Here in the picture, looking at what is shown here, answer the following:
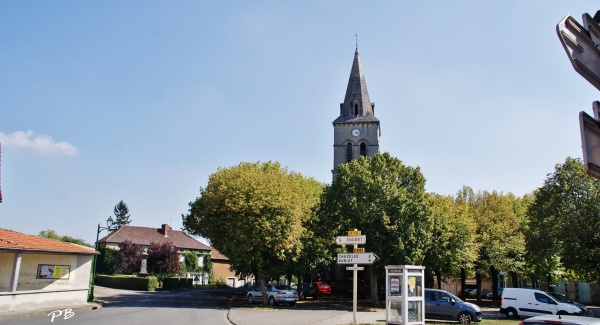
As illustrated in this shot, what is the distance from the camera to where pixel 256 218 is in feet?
96.2

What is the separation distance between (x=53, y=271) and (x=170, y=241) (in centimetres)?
4692

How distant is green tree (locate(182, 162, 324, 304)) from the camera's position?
29.2m

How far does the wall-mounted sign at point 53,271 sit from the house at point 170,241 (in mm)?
41245

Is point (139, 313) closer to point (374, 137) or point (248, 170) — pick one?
point (248, 170)

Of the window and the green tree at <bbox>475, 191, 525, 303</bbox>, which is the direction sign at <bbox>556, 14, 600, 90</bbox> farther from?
the green tree at <bbox>475, 191, 525, 303</bbox>

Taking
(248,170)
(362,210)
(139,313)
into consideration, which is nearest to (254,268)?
(248,170)

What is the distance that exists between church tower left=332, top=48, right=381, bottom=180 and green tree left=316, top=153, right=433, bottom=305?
2057cm

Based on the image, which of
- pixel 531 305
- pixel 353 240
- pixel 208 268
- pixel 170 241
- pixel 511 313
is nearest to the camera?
pixel 353 240

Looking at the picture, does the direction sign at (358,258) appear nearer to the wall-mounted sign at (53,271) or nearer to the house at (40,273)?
the house at (40,273)

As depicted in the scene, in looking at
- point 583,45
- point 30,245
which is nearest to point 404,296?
point 583,45

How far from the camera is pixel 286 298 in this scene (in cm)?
Answer: 3031

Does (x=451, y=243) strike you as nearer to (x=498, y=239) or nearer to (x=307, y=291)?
(x=498, y=239)

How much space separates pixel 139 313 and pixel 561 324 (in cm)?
2092

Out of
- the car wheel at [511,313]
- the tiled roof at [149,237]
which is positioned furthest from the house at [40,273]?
the tiled roof at [149,237]
